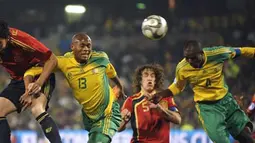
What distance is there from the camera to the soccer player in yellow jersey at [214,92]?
25.2 ft

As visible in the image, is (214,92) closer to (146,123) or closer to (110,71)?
(146,123)

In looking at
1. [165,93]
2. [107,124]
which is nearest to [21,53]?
[107,124]

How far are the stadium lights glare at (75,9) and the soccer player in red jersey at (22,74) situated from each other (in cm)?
1347

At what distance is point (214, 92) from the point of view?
779cm

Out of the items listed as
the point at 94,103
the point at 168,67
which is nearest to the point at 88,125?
the point at 94,103

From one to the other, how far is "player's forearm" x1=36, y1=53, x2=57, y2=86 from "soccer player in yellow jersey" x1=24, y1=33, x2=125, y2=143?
0.46 metres

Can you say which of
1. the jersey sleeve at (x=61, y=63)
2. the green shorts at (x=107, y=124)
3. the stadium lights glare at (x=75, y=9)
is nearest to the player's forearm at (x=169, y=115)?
the green shorts at (x=107, y=124)

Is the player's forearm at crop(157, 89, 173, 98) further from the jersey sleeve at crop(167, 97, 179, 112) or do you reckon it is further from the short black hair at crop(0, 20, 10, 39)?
the short black hair at crop(0, 20, 10, 39)

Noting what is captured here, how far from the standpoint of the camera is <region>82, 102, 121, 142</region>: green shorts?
713cm

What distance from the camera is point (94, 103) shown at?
7172mm

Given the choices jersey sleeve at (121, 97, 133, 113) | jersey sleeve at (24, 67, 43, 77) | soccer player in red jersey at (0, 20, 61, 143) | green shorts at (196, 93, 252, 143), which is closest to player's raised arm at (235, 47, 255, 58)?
green shorts at (196, 93, 252, 143)

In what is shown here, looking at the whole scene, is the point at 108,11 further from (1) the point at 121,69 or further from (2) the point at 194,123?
(2) the point at 194,123

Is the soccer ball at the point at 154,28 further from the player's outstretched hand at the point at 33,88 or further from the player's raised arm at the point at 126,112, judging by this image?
the player's outstretched hand at the point at 33,88

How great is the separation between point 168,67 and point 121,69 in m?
1.48
